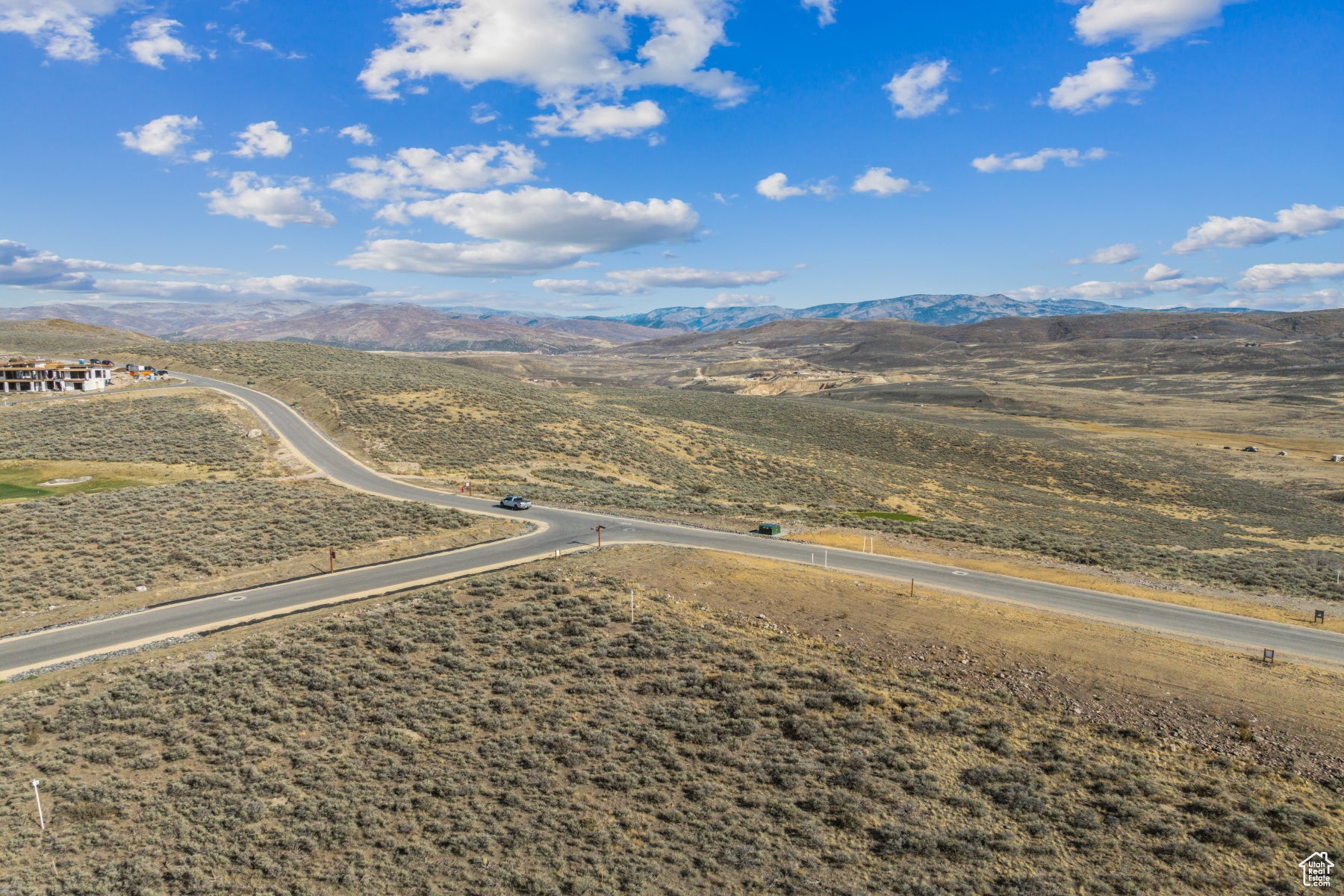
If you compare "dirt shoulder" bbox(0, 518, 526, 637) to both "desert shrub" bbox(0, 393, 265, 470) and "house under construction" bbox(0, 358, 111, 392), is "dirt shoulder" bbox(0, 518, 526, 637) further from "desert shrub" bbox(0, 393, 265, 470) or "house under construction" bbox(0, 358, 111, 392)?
"house under construction" bbox(0, 358, 111, 392)

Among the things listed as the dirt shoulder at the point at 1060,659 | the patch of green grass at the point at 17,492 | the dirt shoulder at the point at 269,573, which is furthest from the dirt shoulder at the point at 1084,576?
the patch of green grass at the point at 17,492

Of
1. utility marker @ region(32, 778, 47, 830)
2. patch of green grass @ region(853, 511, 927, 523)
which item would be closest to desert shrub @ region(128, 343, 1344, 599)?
patch of green grass @ region(853, 511, 927, 523)

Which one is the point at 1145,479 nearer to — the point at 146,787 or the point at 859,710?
the point at 859,710

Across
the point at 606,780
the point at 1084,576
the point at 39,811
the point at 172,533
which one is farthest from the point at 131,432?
the point at 1084,576

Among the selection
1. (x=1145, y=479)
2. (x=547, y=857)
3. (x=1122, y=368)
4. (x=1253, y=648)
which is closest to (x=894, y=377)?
(x=1122, y=368)

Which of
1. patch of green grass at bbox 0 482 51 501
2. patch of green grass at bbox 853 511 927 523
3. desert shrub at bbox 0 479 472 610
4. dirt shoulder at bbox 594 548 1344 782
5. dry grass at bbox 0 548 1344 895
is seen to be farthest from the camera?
patch of green grass at bbox 853 511 927 523

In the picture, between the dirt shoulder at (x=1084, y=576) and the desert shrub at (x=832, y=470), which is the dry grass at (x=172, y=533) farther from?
the dirt shoulder at (x=1084, y=576)
